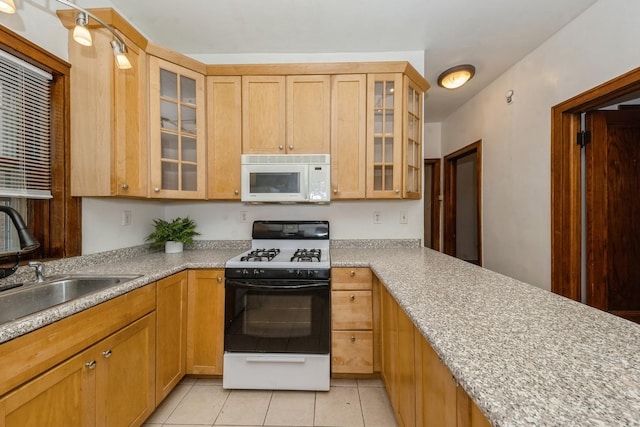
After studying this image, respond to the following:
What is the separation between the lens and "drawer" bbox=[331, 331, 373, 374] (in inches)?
75.3

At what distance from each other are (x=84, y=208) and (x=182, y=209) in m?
0.85

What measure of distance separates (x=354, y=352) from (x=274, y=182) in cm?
137

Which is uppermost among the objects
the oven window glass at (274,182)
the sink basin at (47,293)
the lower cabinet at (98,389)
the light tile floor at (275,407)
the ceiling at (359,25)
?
the ceiling at (359,25)

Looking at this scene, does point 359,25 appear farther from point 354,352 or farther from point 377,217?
point 354,352

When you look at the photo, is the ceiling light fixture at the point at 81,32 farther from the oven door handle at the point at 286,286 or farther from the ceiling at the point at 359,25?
the oven door handle at the point at 286,286

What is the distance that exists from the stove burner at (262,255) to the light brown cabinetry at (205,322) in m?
0.21

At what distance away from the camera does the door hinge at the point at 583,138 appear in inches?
80.3

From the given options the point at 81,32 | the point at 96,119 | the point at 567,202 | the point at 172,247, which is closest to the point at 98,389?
the point at 172,247

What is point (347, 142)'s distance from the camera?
7.24 feet

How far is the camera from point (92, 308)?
1.17m

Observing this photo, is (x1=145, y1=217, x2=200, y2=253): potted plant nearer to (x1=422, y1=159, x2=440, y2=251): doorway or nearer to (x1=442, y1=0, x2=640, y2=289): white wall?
(x1=442, y1=0, x2=640, y2=289): white wall


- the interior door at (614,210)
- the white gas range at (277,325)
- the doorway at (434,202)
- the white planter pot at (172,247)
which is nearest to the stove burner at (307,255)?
the white gas range at (277,325)

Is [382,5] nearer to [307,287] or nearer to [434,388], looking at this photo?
[307,287]

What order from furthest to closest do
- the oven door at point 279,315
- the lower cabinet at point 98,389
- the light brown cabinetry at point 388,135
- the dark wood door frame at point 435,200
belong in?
the dark wood door frame at point 435,200 → the light brown cabinetry at point 388,135 → the oven door at point 279,315 → the lower cabinet at point 98,389
